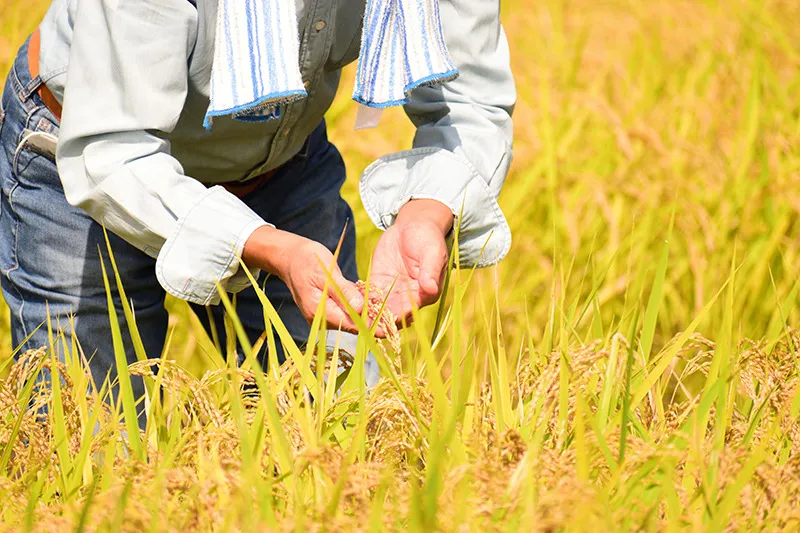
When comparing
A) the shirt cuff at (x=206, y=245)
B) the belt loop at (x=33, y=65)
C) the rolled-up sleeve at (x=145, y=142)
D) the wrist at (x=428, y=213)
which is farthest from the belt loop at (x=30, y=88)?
the wrist at (x=428, y=213)

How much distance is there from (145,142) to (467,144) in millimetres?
450

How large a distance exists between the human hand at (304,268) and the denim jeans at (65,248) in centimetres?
32

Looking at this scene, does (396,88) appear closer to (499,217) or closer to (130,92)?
(499,217)

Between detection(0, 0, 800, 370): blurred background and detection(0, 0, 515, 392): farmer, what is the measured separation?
26 cm

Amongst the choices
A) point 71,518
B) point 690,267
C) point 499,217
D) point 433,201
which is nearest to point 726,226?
point 690,267

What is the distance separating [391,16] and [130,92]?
1.16 ft

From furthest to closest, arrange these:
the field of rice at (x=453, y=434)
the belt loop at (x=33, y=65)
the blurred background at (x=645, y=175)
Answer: the blurred background at (x=645, y=175) < the belt loop at (x=33, y=65) < the field of rice at (x=453, y=434)

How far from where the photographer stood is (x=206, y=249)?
3.53 feet

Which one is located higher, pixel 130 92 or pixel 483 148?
pixel 130 92

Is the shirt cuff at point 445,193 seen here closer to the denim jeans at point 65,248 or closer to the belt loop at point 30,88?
the denim jeans at point 65,248

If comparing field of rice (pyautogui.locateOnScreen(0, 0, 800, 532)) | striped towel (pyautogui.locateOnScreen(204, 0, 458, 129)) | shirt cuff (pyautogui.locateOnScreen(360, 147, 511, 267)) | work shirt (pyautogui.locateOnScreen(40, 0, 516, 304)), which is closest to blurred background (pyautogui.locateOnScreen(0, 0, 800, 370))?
field of rice (pyautogui.locateOnScreen(0, 0, 800, 532))

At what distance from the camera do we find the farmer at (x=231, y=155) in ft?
3.53

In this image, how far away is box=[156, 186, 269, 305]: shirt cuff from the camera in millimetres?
1069

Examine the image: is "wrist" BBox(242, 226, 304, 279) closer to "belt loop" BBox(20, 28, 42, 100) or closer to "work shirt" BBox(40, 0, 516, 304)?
"work shirt" BBox(40, 0, 516, 304)
